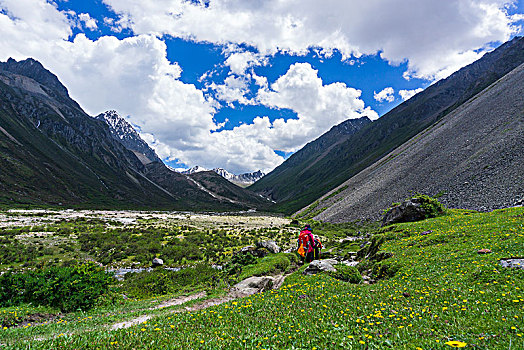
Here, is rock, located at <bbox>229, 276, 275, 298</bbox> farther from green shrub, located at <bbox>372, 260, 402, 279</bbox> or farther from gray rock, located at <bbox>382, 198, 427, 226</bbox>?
gray rock, located at <bbox>382, 198, 427, 226</bbox>

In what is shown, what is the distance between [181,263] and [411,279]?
2848cm

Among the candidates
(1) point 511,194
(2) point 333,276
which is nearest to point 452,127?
(1) point 511,194

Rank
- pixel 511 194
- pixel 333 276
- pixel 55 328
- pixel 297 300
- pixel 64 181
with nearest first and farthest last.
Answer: pixel 55 328 → pixel 297 300 → pixel 333 276 → pixel 511 194 → pixel 64 181

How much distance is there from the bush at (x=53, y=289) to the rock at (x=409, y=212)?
37.2 metres

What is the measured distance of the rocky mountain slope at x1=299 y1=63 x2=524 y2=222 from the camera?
4034cm

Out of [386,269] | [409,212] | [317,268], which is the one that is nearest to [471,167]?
[409,212]

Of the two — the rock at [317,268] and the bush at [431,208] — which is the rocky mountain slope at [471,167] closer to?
the bush at [431,208]

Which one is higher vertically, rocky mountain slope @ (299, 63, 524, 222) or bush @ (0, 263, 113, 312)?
bush @ (0, 263, 113, 312)

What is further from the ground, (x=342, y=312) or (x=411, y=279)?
(x=342, y=312)

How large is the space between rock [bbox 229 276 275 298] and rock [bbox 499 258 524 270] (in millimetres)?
14128

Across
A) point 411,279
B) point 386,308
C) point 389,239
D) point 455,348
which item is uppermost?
point 455,348

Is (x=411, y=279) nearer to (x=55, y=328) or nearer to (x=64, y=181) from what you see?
(x=55, y=328)

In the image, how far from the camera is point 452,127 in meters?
85.1

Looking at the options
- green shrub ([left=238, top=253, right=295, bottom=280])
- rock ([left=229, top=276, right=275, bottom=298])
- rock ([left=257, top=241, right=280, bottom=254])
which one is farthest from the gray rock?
rock ([left=229, top=276, right=275, bottom=298])
